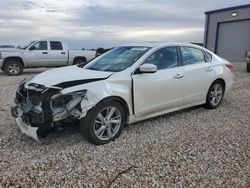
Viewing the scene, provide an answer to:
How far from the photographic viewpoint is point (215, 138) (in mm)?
4383

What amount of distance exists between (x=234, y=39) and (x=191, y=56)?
18.6 m

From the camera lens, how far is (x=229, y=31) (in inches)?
893

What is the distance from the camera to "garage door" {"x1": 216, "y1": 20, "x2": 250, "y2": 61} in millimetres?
21375

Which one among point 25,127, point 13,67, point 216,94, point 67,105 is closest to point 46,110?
point 67,105

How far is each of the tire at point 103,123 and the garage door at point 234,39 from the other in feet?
65.4

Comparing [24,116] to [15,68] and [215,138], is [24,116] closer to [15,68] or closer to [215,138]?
[215,138]

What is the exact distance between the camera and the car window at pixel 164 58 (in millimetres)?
4805

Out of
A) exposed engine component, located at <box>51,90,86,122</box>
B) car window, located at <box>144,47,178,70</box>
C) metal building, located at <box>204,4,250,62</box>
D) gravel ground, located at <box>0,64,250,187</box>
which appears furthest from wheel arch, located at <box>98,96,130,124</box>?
metal building, located at <box>204,4,250,62</box>

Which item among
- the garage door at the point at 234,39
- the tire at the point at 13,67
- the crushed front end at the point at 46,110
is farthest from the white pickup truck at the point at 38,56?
the garage door at the point at 234,39

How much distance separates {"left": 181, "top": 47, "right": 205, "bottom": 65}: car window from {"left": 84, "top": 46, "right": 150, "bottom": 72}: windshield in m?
0.87

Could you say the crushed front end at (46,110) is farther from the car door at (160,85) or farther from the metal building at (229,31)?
the metal building at (229,31)

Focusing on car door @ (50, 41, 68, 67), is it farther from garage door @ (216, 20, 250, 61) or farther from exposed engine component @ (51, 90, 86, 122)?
garage door @ (216, 20, 250, 61)

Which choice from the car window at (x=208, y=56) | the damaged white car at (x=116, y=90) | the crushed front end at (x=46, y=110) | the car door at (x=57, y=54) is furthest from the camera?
the car door at (x=57, y=54)

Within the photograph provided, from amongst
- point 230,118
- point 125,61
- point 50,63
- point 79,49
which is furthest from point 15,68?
point 230,118
